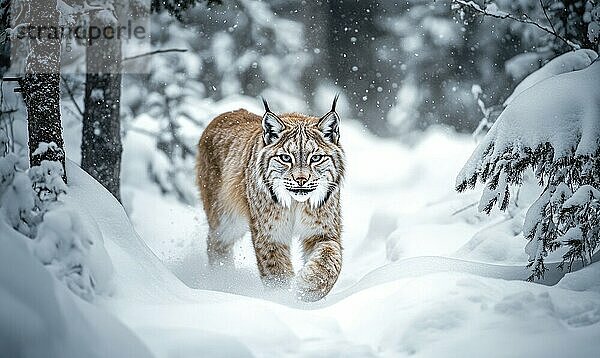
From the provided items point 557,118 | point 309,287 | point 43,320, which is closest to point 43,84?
point 43,320

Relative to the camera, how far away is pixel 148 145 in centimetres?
1220

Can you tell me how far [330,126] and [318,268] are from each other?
1214 millimetres

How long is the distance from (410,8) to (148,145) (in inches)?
242

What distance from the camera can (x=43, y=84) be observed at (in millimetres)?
4445

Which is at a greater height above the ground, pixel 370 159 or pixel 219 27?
pixel 219 27

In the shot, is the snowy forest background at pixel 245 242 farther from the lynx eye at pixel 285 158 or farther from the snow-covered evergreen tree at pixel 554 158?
the lynx eye at pixel 285 158

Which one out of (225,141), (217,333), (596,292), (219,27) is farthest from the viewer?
(219,27)

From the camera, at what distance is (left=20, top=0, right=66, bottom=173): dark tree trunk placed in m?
4.41

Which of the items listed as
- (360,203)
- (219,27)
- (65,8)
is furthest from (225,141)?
(219,27)

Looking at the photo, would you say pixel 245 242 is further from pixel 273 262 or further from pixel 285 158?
pixel 285 158

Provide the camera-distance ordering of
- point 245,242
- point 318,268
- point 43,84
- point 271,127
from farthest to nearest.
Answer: point 245,242 → point 271,127 → point 318,268 → point 43,84

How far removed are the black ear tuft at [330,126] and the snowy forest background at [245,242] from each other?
3.92 ft

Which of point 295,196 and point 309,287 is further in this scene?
point 295,196

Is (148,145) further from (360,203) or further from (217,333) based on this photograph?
(217,333)
